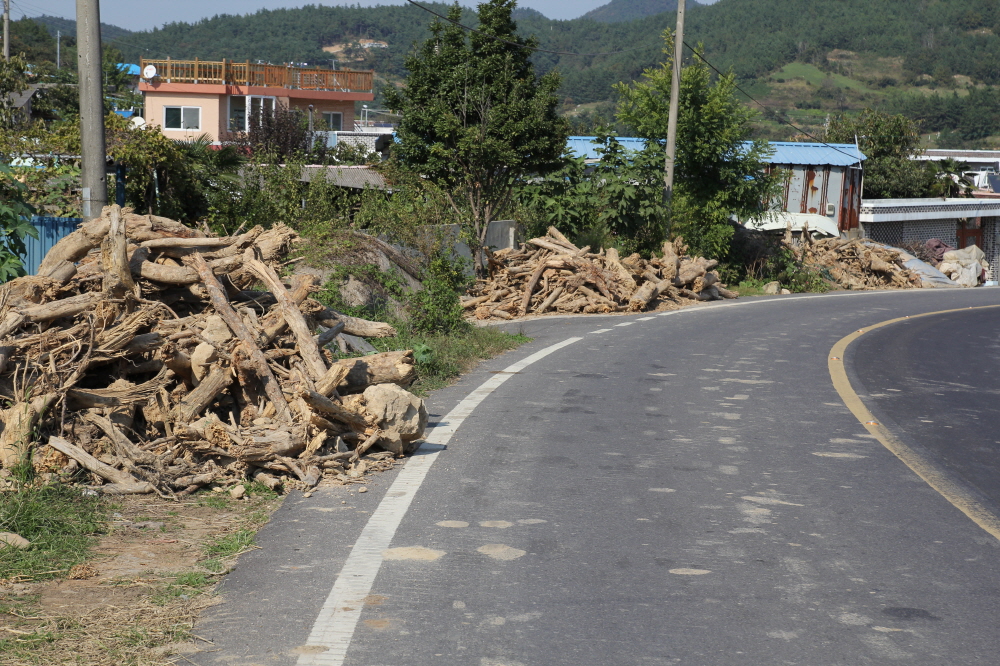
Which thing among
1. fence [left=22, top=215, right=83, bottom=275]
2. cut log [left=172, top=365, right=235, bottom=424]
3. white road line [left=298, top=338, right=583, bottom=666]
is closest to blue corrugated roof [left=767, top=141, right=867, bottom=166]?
fence [left=22, top=215, right=83, bottom=275]

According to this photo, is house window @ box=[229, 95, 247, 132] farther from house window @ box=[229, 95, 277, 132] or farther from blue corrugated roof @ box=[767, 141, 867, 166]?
blue corrugated roof @ box=[767, 141, 867, 166]

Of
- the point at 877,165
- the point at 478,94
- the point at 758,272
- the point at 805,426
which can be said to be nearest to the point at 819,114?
the point at 877,165

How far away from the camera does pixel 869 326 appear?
58.1ft

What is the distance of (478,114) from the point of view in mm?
19766

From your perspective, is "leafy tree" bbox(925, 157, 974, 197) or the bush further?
"leafy tree" bbox(925, 157, 974, 197)

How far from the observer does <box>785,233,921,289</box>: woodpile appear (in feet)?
99.9

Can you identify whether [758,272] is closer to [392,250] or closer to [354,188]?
[354,188]

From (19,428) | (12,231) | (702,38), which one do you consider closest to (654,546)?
(19,428)

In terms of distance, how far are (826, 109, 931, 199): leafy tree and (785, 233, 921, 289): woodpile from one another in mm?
14502

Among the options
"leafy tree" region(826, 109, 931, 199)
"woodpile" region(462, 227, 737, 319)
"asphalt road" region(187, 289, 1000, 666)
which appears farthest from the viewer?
"leafy tree" region(826, 109, 931, 199)

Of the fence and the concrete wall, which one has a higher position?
the concrete wall

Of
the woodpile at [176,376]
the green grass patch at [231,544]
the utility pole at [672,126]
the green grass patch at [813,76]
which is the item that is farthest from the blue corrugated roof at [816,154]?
the green grass patch at [813,76]

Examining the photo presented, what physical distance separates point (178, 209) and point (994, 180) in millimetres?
57484

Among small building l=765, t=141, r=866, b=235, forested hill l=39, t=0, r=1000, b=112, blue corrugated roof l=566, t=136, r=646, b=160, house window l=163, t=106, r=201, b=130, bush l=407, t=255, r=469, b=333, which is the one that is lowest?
bush l=407, t=255, r=469, b=333
